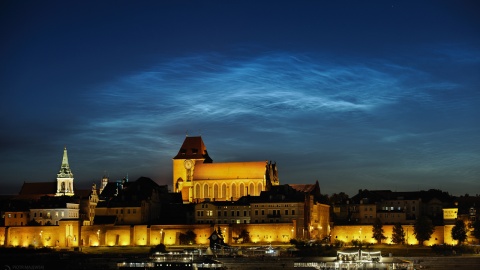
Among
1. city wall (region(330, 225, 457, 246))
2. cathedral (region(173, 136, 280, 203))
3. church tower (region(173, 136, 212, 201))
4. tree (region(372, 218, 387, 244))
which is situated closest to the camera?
city wall (region(330, 225, 457, 246))

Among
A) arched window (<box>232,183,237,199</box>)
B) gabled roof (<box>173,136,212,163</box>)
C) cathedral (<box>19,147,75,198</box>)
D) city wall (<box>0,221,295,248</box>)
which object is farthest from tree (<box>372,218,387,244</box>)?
cathedral (<box>19,147,75,198</box>)

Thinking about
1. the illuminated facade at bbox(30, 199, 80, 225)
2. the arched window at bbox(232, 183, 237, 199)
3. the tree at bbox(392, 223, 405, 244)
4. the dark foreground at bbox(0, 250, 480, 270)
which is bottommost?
the dark foreground at bbox(0, 250, 480, 270)

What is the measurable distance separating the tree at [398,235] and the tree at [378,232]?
4.95ft

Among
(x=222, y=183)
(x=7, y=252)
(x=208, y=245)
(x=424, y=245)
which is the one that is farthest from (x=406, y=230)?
(x=7, y=252)

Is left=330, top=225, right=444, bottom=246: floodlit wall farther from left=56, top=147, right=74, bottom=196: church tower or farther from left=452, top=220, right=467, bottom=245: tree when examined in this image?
left=56, top=147, right=74, bottom=196: church tower

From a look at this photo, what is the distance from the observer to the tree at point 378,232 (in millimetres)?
107188

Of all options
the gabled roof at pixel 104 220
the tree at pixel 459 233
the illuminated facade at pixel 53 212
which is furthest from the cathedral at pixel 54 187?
the tree at pixel 459 233

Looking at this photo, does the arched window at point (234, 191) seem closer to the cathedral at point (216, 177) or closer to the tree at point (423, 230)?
the cathedral at point (216, 177)

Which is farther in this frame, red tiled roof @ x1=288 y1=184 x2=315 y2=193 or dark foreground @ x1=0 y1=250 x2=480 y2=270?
red tiled roof @ x1=288 y1=184 x2=315 y2=193

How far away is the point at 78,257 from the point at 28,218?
23771 millimetres

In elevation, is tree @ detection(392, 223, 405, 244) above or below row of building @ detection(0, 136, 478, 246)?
below

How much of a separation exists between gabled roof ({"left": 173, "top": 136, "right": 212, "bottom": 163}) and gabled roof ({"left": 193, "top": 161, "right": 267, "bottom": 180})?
2171mm

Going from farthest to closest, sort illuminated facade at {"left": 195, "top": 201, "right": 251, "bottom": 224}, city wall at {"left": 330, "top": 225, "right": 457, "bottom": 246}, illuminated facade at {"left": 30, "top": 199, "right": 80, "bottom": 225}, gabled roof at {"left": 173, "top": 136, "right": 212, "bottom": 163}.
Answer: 1. gabled roof at {"left": 173, "top": 136, "right": 212, "bottom": 163}
2. illuminated facade at {"left": 30, "top": 199, "right": 80, "bottom": 225}
3. illuminated facade at {"left": 195, "top": 201, "right": 251, "bottom": 224}
4. city wall at {"left": 330, "top": 225, "right": 457, "bottom": 246}

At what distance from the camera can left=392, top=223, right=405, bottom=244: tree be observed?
106m
